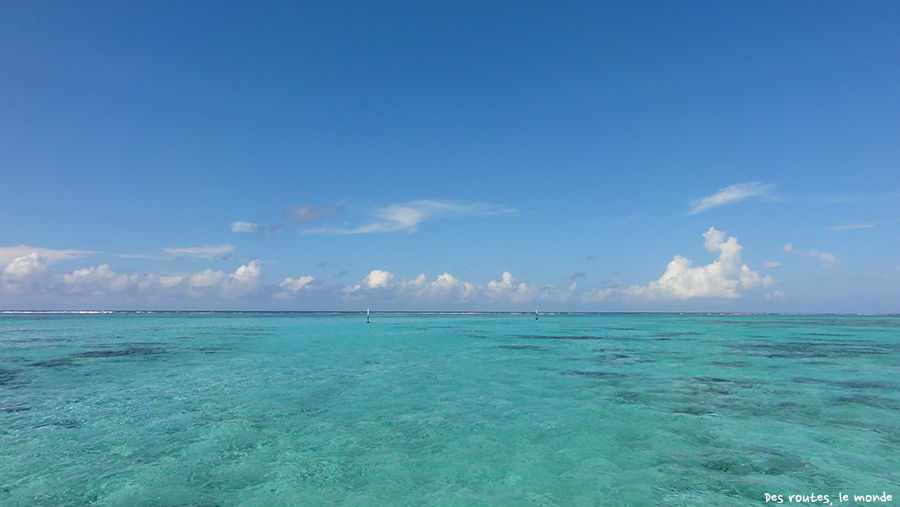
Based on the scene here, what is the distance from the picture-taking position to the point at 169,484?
1011cm

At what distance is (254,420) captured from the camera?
15.5 m

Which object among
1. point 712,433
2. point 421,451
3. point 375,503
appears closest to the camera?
point 375,503

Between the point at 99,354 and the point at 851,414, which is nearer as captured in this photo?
the point at 851,414

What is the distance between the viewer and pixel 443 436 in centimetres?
1386

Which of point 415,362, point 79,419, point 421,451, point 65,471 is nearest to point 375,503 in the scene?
point 421,451

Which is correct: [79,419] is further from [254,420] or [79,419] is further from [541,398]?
[541,398]

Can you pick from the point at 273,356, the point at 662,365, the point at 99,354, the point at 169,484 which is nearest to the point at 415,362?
the point at 273,356

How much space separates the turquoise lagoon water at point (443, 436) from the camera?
32.6ft

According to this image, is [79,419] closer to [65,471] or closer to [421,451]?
[65,471]

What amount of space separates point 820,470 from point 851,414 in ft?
25.7

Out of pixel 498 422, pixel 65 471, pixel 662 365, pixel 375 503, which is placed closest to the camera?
pixel 375 503

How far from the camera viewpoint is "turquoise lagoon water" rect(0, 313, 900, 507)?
32.6ft

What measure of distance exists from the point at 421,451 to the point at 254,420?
6776mm

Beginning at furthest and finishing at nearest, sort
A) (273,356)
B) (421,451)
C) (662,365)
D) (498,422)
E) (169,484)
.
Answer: (273,356) < (662,365) < (498,422) < (421,451) < (169,484)
